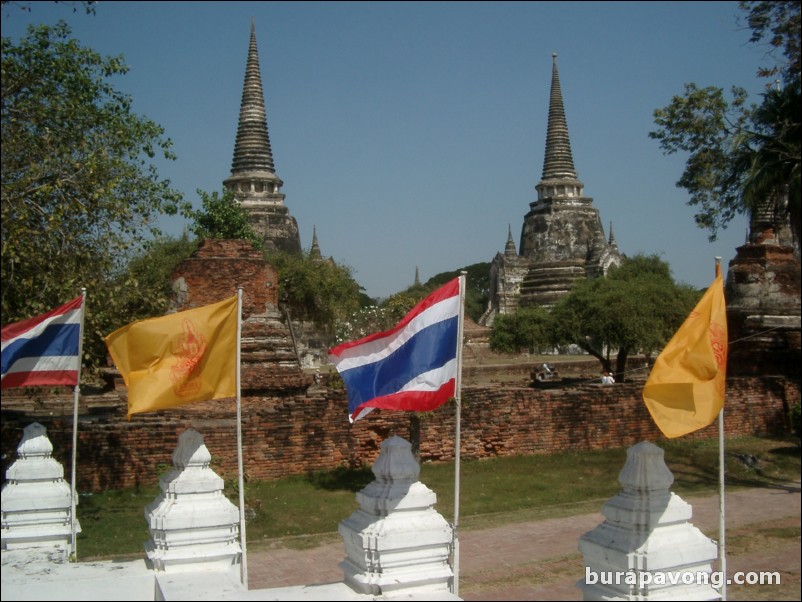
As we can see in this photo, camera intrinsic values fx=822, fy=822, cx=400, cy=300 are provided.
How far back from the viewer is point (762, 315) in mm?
18781

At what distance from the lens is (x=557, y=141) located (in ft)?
164

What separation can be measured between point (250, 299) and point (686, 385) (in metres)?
12.0

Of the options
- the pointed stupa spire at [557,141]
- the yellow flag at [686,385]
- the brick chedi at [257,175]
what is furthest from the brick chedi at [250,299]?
the pointed stupa spire at [557,141]

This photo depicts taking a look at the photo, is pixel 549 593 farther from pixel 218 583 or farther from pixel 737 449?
pixel 737 449

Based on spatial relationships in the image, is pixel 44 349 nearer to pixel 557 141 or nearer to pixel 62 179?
pixel 62 179

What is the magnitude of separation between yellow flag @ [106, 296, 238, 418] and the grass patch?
371 centimetres

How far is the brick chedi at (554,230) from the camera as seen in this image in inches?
1873

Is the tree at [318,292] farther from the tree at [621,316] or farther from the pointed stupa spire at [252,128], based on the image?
the pointed stupa spire at [252,128]

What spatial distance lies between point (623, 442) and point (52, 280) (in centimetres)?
1012

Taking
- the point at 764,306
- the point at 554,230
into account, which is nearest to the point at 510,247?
the point at 554,230

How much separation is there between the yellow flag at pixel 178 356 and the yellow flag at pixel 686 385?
275 centimetres

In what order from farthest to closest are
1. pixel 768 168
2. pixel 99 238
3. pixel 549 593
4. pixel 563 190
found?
pixel 563 190
pixel 768 168
pixel 99 238
pixel 549 593

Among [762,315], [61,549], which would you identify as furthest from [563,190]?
[61,549]

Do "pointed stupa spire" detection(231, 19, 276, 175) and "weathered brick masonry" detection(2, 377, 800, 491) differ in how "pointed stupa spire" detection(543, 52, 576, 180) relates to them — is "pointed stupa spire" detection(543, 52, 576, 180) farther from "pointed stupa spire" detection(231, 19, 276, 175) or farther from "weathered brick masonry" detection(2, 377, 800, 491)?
"weathered brick masonry" detection(2, 377, 800, 491)
